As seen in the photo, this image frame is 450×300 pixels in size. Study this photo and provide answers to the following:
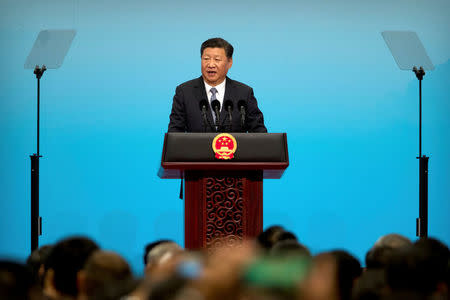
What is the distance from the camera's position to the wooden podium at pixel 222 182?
131 inches

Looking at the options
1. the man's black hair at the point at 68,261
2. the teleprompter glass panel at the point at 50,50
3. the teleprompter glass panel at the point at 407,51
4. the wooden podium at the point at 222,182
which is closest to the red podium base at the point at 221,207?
the wooden podium at the point at 222,182

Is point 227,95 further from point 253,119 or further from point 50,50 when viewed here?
point 50,50

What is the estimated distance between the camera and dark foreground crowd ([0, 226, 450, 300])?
958mm

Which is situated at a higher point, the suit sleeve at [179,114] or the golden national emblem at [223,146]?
the suit sleeve at [179,114]

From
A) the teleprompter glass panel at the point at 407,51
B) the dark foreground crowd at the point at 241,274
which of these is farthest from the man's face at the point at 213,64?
the teleprompter glass panel at the point at 407,51

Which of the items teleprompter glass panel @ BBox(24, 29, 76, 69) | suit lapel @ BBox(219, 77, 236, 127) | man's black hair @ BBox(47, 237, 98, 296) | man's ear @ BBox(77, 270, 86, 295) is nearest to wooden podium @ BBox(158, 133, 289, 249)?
suit lapel @ BBox(219, 77, 236, 127)

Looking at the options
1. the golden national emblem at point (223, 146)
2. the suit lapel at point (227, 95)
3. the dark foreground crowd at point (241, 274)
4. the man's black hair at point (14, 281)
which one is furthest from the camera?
the suit lapel at point (227, 95)

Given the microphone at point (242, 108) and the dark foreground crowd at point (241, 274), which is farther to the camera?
the microphone at point (242, 108)

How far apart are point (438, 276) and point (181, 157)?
184cm

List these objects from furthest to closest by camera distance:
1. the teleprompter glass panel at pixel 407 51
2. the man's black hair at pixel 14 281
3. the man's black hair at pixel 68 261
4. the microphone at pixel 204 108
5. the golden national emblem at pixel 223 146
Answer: the teleprompter glass panel at pixel 407 51
the microphone at pixel 204 108
the golden national emblem at pixel 223 146
the man's black hair at pixel 68 261
the man's black hair at pixel 14 281

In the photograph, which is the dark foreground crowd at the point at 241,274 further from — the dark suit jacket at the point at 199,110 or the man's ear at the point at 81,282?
the dark suit jacket at the point at 199,110

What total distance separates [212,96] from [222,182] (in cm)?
84

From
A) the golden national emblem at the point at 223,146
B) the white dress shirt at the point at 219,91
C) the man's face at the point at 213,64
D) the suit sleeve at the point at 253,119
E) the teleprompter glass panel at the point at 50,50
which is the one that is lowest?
the golden national emblem at the point at 223,146

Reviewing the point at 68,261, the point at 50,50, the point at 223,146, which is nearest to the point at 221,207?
the point at 223,146
